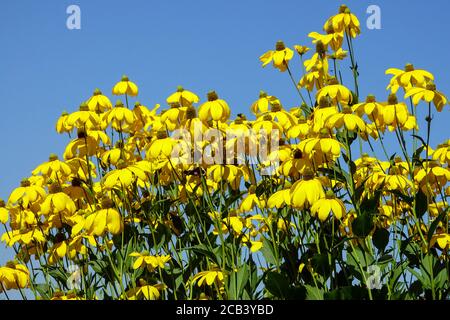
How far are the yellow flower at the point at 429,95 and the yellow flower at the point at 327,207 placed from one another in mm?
843

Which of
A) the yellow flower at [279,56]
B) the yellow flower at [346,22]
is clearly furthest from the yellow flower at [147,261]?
the yellow flower at [346,22]

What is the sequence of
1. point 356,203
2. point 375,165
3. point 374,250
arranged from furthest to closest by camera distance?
1. point 375,165
2. point 374,250
3. point 356,203

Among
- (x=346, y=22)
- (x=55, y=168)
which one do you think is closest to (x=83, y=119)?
(x=55, y=168)

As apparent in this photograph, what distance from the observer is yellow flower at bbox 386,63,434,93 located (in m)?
4.76

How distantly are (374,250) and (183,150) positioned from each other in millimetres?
1431

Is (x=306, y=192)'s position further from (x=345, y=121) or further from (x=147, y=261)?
(x=147, y=261)

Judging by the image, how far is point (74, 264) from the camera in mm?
5328

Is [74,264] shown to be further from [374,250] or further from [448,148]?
[448,148]

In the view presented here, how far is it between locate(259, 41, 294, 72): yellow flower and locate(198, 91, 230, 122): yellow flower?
0.98 metres

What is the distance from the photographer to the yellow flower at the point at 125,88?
18.8 ft

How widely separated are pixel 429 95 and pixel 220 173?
1398 millimetres

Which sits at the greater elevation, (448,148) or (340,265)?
(448,148)

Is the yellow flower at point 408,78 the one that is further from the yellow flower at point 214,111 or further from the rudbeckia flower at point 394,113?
the yellow flower at point 214,111
